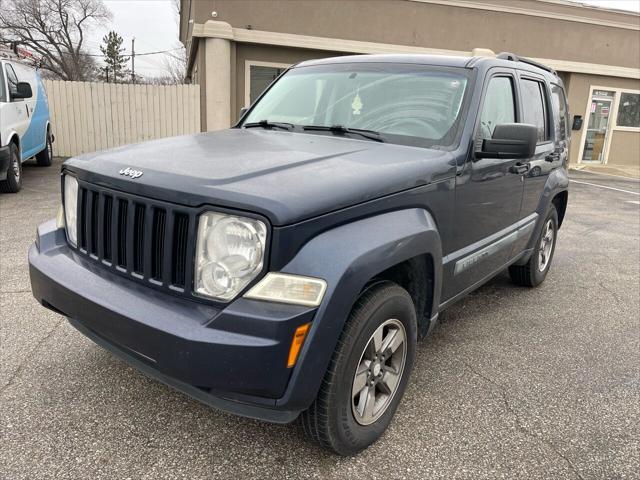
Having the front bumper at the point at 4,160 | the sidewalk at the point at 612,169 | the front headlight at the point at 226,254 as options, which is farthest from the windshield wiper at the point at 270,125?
the sidewalk at the point at 612,169

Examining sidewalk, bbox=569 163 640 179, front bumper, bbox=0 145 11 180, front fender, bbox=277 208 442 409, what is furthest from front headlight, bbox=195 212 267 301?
sidewalk, bbox=569 163 640 179

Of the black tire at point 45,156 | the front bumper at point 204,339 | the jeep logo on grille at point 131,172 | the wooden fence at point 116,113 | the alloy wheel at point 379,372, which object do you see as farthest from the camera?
the wooden fence at point 116,113

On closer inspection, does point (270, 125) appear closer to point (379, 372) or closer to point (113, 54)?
point (379, 372)

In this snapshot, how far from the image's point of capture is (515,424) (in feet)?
8.88

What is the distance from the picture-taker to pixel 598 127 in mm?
17156

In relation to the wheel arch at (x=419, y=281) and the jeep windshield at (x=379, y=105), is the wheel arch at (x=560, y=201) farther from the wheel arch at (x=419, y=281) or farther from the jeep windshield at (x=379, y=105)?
the wheel arch at (x=419, y=281)

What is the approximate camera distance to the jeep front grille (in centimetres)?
206

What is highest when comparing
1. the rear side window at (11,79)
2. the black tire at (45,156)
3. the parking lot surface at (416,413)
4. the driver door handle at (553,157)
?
the rear side window at (11,79)

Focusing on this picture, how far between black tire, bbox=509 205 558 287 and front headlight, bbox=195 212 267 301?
3262mm

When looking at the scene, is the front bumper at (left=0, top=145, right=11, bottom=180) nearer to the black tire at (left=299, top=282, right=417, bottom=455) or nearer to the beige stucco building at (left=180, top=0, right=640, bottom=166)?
the beige stucco building at (left=180, top=0, right=640, bottom=166)

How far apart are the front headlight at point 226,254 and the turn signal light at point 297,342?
264 millimetres

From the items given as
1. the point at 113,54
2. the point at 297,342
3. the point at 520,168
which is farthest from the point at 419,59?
the point at 113,54

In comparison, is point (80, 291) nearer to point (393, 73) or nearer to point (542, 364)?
point (393, 73)

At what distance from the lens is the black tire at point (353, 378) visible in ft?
6.93
